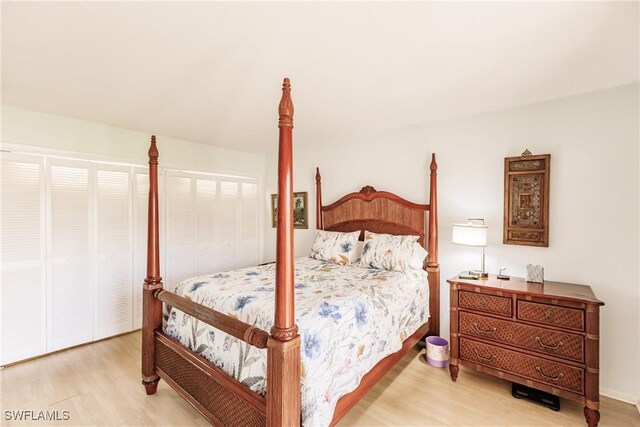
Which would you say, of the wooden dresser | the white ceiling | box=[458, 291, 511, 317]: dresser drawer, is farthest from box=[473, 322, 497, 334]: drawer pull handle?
the white ceiling

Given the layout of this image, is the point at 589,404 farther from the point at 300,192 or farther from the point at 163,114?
the point at 163,114

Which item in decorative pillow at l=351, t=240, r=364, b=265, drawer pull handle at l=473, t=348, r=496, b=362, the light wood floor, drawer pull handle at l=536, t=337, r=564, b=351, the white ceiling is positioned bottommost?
the light wood floor

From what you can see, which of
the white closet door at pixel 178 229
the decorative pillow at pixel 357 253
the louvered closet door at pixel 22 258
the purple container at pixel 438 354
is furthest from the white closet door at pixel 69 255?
the purple container at pixel 438 354

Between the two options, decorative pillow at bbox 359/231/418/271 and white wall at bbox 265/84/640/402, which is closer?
white wall at bbox 265/84/640/402

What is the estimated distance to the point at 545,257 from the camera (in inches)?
98.7

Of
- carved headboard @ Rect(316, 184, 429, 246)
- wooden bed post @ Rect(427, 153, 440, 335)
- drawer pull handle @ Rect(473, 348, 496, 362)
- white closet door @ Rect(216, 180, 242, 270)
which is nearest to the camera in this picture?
drawer pull handle @ Rect(473, 348, 496, 362)

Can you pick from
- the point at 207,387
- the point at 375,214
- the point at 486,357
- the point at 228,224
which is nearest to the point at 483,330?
the point at 486,357

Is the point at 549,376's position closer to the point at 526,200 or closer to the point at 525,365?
the point at 525,365

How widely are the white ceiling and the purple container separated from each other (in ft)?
7.13

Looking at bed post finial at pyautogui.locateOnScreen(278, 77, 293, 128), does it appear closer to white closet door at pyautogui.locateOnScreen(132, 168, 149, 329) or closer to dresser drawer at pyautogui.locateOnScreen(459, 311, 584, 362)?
dresser drawer at pyautogui.locateOnScreen(459, 311, 584, 362)

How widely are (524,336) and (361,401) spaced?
1.28m

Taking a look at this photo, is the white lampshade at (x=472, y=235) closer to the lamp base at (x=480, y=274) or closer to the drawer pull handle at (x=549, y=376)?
the lamp base at (x=480, y=274)

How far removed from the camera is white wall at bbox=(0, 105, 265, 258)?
2721 mm

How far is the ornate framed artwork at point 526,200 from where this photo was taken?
2.48 m
